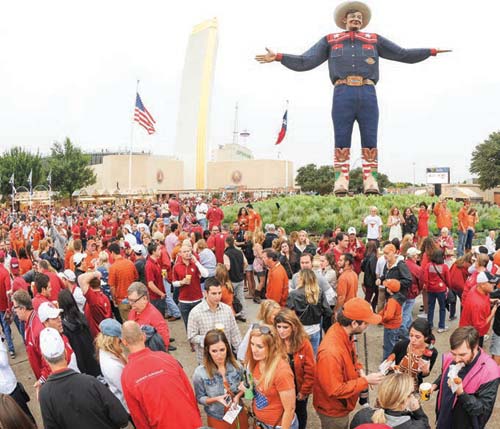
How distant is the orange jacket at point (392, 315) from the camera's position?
16.5ft

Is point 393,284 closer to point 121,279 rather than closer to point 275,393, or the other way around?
point 275,393

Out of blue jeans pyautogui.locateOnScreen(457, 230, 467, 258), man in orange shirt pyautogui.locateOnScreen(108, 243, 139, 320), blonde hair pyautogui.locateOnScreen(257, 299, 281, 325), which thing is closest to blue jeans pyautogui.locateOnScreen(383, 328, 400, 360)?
blonde hair pyautogui.locateOnScreen(257, 299, 281, 325)

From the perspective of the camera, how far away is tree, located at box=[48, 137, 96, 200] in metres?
46.2

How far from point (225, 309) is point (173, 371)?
1.53 m

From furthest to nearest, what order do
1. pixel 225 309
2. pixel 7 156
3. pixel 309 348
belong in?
pixel 7 156 → pixel 225 309 → pixel 309 348

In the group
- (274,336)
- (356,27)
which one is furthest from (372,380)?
(356,27)

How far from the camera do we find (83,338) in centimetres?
450

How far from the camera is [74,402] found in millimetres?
2832

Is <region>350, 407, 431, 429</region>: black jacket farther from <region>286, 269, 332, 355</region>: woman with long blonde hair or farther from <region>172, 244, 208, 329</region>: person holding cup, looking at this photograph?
<region>172, 244, 208, 329</region>: person holding cup

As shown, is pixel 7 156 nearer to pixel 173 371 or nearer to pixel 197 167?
pixel 197 167

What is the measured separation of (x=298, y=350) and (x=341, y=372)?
1.46 feet

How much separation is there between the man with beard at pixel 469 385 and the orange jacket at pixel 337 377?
0.64m

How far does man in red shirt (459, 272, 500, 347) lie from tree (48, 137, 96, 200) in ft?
155

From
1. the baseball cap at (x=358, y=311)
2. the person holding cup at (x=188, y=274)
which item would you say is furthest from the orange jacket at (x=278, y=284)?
the baseball cap at (x=358, y=311)
